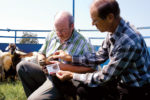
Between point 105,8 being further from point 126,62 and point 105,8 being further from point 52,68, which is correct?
point 52,68

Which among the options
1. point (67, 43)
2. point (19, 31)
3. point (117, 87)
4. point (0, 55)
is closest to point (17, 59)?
point (0, 55)

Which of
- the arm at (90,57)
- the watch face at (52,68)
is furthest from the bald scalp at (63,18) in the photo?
the watch face at (52,68)

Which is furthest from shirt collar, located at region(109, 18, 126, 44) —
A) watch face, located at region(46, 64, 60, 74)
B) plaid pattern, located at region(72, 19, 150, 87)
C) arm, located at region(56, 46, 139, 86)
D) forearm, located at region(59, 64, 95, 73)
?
watch face, located at region(46, 64, 60, 74)

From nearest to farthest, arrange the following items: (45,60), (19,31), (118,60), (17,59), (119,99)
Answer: (118,60) → (119,99) → (45,60) → (17,59) → (19,31)

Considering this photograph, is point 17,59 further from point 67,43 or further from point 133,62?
point 133,62

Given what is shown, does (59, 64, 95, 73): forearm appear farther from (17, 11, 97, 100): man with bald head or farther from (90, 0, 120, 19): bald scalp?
(90, 0, 120, 19): bald scalp

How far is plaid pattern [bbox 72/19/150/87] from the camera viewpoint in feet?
5.84

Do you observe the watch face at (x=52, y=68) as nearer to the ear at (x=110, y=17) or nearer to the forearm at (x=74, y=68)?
the forearm at (x=74, y=68)

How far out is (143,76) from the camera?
1.88 metres

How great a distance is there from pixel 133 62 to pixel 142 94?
0.89 ft

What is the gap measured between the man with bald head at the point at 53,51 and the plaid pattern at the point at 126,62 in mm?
555

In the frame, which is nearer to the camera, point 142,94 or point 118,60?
point 118,60

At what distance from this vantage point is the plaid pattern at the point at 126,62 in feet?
5.84

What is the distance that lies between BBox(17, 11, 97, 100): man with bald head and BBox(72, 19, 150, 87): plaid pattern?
0.56 meters
